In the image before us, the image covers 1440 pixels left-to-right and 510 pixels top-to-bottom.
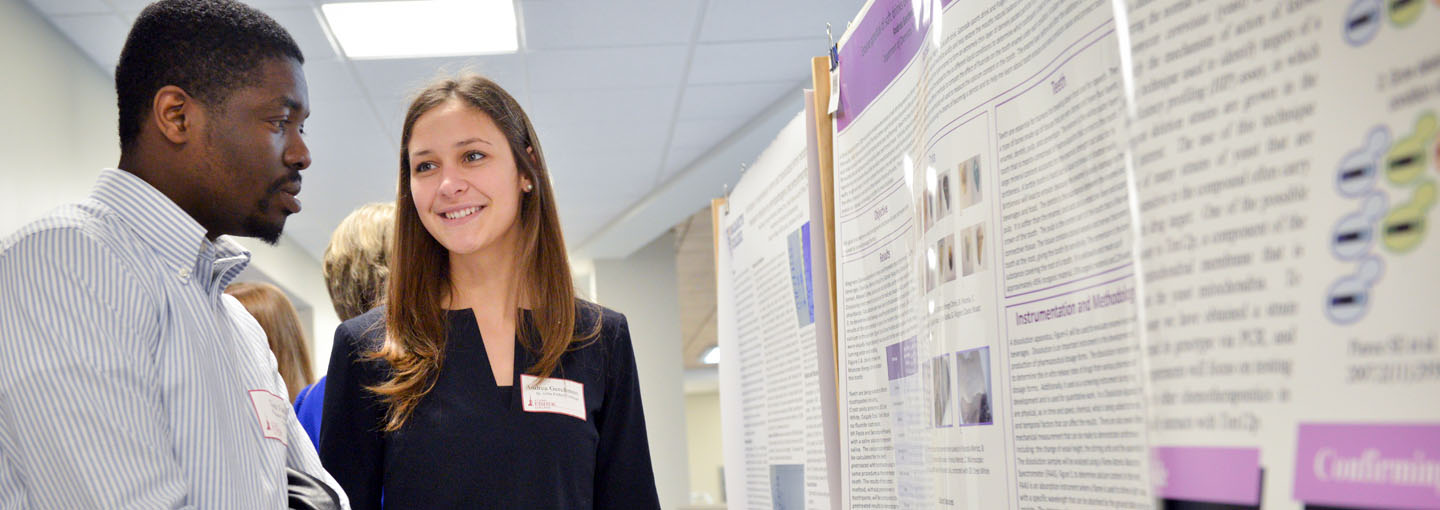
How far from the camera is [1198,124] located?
2.45 feet

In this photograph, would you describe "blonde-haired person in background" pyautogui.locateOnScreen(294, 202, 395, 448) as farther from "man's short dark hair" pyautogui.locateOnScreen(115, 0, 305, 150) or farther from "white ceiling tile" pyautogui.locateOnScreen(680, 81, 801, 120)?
"white ceiling tile" pyautogui.locateOnScreen(680, 81, 801, 120)

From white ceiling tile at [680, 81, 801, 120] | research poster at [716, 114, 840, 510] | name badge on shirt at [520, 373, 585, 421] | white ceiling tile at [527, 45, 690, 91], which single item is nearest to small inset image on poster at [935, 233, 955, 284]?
research poster at [716, 114, 840, 510]

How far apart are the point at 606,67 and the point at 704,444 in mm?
19067

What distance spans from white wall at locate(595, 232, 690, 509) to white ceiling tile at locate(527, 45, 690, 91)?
4.48m


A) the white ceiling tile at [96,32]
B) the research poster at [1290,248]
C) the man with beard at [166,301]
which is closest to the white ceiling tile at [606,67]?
the white ceiling tile at [96,32]

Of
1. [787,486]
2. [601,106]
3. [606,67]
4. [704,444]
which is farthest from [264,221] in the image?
[704,444]

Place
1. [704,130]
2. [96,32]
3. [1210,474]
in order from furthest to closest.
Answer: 1. [704,130]
2. [96,32]
3. [1210,474]

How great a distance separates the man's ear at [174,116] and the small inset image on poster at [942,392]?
2.99ft

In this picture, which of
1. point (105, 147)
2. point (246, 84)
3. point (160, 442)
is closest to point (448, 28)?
point (105, 147)

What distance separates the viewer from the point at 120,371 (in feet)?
3.63

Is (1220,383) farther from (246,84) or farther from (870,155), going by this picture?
(246,84)

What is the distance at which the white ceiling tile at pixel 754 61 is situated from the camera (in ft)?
15.3

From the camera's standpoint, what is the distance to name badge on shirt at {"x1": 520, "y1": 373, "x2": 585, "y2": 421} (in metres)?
1.69

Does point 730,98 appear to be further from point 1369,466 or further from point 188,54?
point 1369,466
